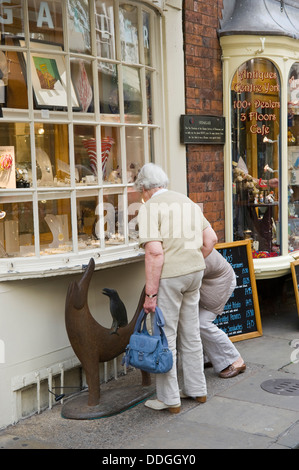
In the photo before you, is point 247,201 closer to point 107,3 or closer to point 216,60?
point 216,60

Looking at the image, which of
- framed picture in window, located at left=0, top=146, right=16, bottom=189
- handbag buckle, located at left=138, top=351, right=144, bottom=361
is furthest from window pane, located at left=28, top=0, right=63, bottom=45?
handbag buckle, located at left=138, top=351, right=144, bottom=361

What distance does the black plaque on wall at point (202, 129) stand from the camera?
20.6 ft

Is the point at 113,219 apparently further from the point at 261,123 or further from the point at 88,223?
the point at 261,123

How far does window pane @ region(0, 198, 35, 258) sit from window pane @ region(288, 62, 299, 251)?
11.9ft

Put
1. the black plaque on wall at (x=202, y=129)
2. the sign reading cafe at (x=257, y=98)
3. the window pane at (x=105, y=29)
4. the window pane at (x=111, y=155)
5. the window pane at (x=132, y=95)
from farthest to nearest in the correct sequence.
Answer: the sign reading cafe at (x=257, y=98), the black plaque on wall at (x=202, y=129), the window pane at (x=132, y=95), the window pane at (x=111, y=155), the window pane at (x=105, y=29)

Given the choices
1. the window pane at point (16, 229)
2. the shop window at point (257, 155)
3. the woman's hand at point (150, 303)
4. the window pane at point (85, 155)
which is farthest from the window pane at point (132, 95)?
the woman's hand at point (150, 303)

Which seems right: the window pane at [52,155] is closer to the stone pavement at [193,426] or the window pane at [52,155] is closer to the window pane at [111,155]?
the window pane at [111,155]

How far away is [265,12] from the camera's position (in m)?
6.91

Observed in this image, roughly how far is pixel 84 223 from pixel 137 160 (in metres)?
0.94

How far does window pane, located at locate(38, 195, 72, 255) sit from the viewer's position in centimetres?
497

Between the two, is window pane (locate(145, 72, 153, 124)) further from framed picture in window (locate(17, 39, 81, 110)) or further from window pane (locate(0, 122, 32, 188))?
window pane (locate(0, 122, 32, 188))

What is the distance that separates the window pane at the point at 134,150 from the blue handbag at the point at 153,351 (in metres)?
1.61

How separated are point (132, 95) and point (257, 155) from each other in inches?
80.6
